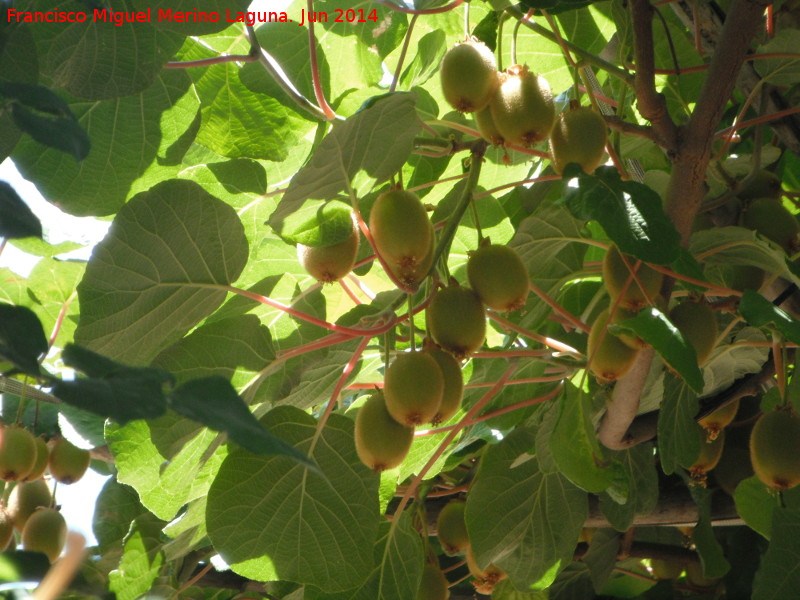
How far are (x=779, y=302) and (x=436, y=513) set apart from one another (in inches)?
28.0

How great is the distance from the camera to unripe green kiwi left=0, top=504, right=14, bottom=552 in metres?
1.46

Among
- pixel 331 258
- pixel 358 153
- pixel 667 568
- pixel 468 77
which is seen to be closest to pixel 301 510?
pixel 331 258

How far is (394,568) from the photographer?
4.14 ft

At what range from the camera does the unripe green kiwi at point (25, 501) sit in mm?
1509

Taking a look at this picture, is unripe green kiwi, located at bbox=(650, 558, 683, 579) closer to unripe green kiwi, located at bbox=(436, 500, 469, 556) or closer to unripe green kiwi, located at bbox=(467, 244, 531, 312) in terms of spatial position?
unripe green kiwi, located at bbox=(436, 500, 469, 556)

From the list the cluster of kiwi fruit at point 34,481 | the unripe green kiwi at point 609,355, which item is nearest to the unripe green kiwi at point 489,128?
the unripe green kiwi at point 609,355

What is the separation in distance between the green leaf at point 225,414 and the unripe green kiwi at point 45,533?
3.74 ft

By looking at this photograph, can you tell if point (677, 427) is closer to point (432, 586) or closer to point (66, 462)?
point (432, 586)

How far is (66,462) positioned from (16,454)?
0.28 meters

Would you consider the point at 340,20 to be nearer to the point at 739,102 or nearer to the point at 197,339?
the point at 197,339

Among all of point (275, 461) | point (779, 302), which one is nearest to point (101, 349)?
point (275, 461)

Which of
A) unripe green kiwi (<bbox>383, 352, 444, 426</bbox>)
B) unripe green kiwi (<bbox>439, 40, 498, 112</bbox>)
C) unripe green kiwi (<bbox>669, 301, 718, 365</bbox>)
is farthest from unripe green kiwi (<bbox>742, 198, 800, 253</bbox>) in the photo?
unripe green kiwi (<bbox>383, 352, 444, 426</bbox>)

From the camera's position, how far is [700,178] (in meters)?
0.97

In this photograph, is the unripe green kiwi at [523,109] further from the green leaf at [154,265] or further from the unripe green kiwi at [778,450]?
the unripe green kiwi at [778,450]
